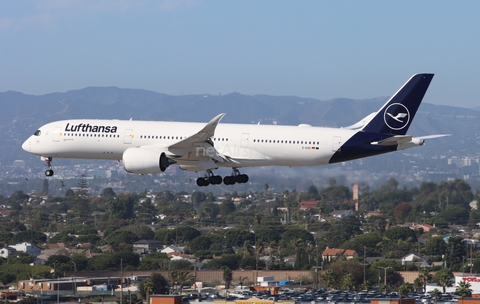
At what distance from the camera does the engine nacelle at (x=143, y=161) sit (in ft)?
195

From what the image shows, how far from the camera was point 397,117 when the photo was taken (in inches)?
2384

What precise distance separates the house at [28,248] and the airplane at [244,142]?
251 ft

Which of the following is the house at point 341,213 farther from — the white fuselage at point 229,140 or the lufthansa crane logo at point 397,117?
the white fuselage at point 229,140

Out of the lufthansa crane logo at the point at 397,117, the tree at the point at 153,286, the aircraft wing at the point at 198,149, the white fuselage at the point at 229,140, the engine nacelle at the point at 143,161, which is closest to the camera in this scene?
the aircraft wing at the point at 198,149

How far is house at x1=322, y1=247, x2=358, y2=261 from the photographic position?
12096cm

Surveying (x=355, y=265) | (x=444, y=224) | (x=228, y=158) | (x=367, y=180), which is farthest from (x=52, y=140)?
(x=444, y=224)

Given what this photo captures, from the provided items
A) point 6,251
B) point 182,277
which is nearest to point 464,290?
point 182,277

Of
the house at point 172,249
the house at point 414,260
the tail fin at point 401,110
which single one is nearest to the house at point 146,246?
the house at point 172,249

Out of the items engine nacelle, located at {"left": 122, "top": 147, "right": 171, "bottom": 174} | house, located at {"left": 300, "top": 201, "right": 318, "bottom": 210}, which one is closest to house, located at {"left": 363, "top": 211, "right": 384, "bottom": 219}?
house, located at {"left": 300, "top": 201, "right": 318, "bottom": 210}

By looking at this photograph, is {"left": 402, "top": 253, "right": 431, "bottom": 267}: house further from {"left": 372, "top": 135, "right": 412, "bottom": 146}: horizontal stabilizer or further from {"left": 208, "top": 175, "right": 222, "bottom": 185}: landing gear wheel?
{"left": 372, "top": 135, "right": 412, "bottom": 146}: horizontal stabilizer

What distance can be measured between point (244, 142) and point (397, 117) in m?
10.4

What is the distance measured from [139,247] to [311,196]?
58740 millimetres

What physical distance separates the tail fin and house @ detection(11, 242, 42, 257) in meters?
85.4

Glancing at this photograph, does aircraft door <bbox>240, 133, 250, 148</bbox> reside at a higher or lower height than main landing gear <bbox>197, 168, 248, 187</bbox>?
higher
